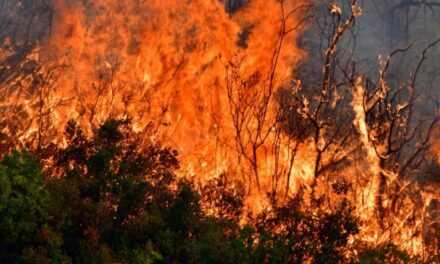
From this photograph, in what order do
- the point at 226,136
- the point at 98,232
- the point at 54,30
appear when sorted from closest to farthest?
the point at 98,232
the point at 226,136
the point at 54,30

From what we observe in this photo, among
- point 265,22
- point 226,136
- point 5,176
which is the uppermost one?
point 265,22

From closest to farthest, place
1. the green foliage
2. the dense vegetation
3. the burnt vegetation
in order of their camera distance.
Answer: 1. the green foliage
2. the dense vegetation
3. the burnt vegetation

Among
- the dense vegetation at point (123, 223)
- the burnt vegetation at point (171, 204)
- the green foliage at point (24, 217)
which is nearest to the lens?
the green foliage at point (24, 217)

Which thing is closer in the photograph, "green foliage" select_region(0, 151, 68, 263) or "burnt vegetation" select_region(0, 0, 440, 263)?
"green foliage" select_region(0, 151, 68, 263)

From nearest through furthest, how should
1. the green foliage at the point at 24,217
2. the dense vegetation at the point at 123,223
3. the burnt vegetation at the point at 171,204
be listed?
the green foliage at the point at 24,217, the dense vegetation at the point at 123,223, the burnt vegetation at the point at 171,204

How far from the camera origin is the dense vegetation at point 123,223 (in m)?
4.24

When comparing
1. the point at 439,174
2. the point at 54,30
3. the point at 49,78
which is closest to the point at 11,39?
the point at 54,30

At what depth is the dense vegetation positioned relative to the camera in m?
4.24

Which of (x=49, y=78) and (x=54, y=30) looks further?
(x=54, y=30)

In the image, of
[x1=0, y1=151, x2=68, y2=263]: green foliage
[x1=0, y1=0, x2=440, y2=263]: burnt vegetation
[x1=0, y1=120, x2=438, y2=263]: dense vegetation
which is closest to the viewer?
[x1=0, y1=151, x2=68, y2=263]: green foliage

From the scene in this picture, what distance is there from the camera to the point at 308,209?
6660 mm

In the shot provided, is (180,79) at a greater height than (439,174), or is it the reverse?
(180,79)

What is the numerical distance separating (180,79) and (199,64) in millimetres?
612

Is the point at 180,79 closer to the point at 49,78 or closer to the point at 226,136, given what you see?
the point at 226,136
